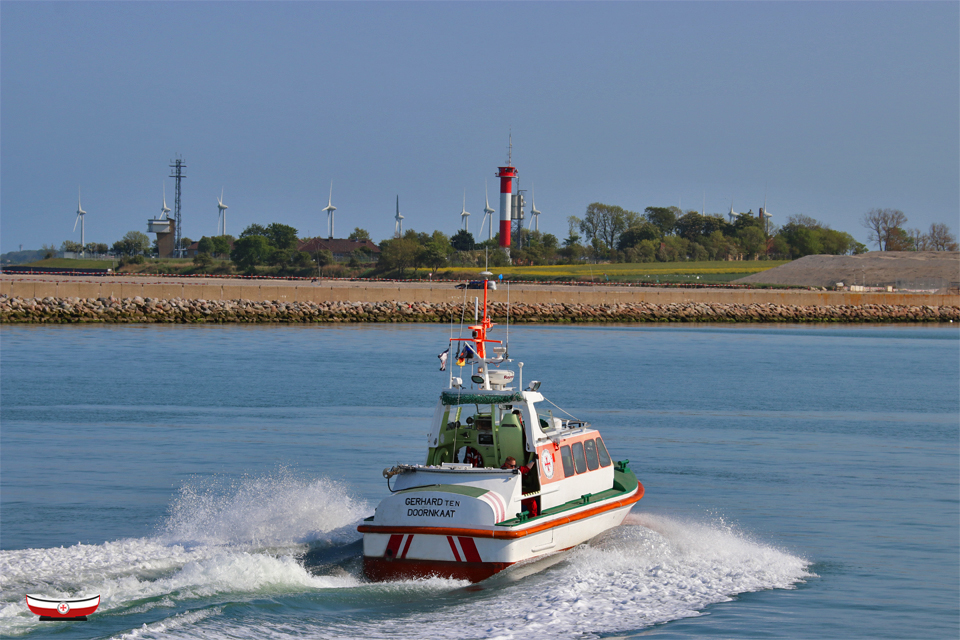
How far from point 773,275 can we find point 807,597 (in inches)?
4431

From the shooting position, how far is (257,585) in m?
11.9

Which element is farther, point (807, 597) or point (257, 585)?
point (807, 597)

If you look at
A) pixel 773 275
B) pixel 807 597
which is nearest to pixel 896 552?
pixel 807 597

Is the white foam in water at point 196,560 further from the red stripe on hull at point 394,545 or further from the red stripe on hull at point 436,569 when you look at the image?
the red stripe on hull at point 394,545

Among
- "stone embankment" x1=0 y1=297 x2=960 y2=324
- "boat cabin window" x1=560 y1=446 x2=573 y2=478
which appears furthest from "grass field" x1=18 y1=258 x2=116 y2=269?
"boat cabin window" x1=560 y1=446 x2=573 y2=478

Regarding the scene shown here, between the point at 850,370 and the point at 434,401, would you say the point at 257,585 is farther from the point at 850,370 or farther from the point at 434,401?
the point at 850,370

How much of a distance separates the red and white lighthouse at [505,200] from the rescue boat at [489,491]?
124 metres

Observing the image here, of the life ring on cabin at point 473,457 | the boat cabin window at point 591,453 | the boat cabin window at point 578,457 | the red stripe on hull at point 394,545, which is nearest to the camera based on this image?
the red stripe on hull at point 394,545

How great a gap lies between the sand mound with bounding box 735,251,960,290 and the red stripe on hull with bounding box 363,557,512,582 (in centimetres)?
10235

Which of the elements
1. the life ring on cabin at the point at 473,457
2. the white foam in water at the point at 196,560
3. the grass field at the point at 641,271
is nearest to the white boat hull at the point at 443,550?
the white foam in water at the point at 196,560

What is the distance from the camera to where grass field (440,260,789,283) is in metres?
114

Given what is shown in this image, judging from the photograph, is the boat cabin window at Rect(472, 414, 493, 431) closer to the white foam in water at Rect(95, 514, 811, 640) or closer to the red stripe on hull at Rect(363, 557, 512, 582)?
the white foam in water at Rect(95, 514, 811, 640)

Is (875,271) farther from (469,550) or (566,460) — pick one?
(469,550)

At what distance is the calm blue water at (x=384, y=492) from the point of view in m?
11.7
